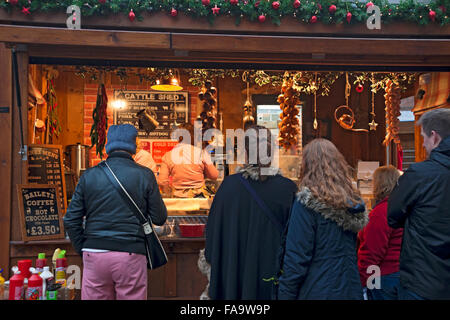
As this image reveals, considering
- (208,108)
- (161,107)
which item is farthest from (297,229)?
(161,107)

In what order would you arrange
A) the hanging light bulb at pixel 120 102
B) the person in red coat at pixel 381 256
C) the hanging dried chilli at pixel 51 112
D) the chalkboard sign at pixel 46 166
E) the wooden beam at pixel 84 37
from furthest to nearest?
the hanging light bulb at pixel 120 102 → the hanging dried chilli at pixel 51 112 → the chalkboard sign at pixel 46 166 → the wooden beam at pixel 84 37 → the person in red coat at pixel 381 256

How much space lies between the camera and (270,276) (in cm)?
290

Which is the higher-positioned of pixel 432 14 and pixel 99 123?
pixel 432 14

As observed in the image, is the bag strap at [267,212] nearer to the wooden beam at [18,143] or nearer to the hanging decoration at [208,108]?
the wooden beam at [18,143]

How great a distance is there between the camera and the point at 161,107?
28.2ft

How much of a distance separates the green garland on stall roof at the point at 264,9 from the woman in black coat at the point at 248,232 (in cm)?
186

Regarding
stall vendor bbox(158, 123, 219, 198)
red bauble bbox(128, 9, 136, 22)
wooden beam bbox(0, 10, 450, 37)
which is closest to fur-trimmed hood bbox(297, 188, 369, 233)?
wooden beam bbox(0, 10, 450, 37)

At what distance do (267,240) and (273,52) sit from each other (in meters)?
2.20

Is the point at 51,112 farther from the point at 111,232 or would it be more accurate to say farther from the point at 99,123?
the point at 111,232

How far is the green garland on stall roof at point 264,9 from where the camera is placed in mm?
4172

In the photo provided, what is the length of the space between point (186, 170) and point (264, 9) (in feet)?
10.1

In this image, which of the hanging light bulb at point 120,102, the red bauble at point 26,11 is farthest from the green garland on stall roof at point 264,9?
the hanging light bulb at point 120,102
